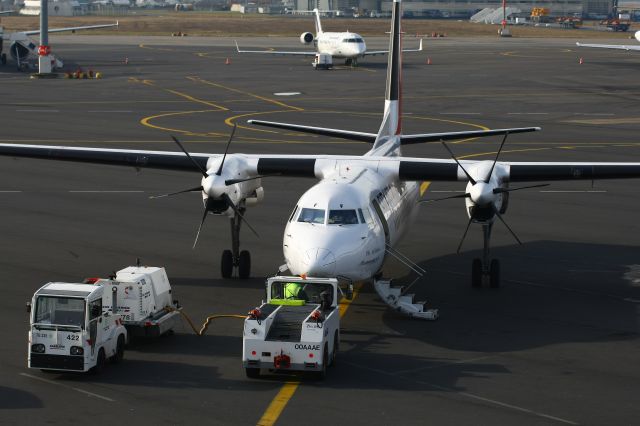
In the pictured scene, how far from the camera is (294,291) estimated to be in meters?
24.0

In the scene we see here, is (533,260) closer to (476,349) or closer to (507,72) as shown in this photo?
(476,349)

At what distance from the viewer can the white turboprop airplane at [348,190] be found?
2486 cm

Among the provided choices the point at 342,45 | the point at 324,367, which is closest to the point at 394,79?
the point at 324,367

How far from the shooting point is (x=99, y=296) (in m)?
22.3

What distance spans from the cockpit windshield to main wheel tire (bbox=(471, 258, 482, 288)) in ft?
38.7

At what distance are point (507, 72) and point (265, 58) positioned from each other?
29.2 m

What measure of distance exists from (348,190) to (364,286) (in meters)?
4.18

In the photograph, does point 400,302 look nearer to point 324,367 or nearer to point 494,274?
point 494,274

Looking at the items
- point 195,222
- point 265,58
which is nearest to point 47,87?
point 265,58

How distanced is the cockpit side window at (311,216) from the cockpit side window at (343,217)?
23 centimetres

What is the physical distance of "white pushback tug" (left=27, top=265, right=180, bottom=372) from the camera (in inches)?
838

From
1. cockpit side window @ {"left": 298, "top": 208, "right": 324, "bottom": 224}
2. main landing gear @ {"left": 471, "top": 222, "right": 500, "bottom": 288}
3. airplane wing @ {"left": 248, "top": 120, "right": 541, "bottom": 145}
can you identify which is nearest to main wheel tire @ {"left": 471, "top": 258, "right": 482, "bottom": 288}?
main landing gear @ {"left": 471, "top": 222, "right": 500, "bottom": 288}

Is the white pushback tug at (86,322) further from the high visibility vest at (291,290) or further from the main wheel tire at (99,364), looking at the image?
the high visibility vest at (291,290)

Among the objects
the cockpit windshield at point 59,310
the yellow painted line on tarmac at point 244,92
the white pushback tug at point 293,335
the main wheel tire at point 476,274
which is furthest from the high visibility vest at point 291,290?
the yellow painted line on tarmac at point 244,92
